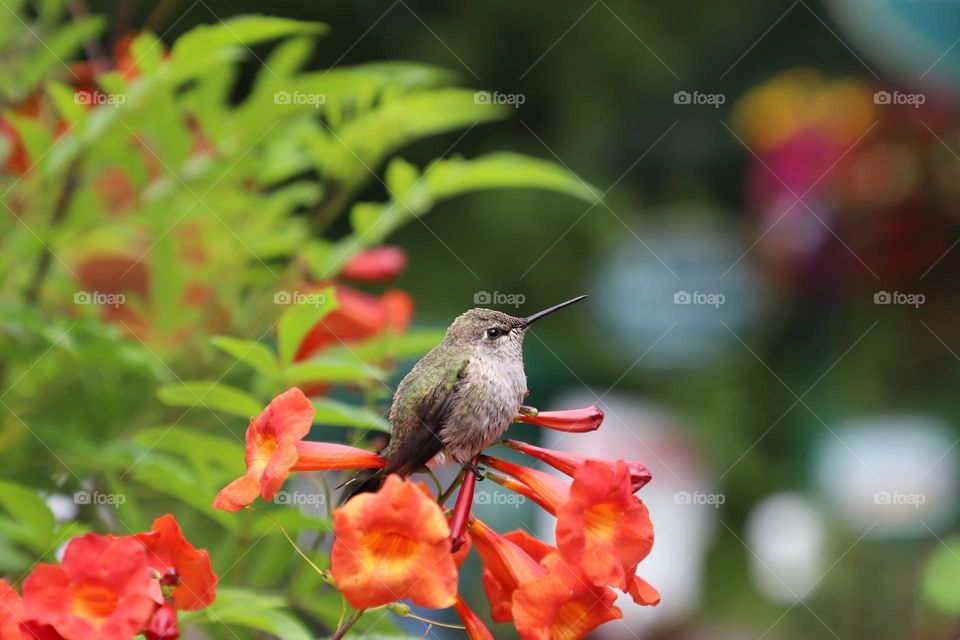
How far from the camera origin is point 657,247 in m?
3.68

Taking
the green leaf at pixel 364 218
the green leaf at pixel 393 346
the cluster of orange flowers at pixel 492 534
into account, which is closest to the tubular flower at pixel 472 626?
the cluster of orange flowers at pixel 492 534

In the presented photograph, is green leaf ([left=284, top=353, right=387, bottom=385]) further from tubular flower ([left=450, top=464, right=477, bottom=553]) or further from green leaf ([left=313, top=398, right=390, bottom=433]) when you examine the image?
tubular flower ([left=450, top=464, right=477, bottom=553])

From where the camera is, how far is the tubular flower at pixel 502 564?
2.60ft

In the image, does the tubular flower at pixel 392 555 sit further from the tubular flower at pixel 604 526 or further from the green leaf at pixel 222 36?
the green leaf at pixel 222 36

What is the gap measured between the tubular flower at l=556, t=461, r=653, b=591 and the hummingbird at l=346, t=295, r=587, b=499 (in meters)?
0.09

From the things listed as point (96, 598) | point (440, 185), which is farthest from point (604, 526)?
point (440, 185)

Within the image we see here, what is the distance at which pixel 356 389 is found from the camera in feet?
4.84

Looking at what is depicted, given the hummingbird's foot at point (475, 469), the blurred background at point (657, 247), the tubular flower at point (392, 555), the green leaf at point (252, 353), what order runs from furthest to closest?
the blurred background at point (657, 247), the green leaf at point (252, 353), the hummingbird's foot at point (475, 469), the tubular flower at point (392, 555)

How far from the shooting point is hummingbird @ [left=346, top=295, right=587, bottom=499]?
31.0 inches

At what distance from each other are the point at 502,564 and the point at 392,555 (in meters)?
0.14

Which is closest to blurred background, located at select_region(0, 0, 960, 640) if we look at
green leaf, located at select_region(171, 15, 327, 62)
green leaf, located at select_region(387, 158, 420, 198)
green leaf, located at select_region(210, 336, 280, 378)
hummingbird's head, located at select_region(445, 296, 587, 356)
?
green leaf, located at select_region(387, 158, 420, 198)

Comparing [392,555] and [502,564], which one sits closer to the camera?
[392,555]

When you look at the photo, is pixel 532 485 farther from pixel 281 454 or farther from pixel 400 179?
pixel 400 179

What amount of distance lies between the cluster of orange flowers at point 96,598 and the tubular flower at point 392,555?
13 cm
